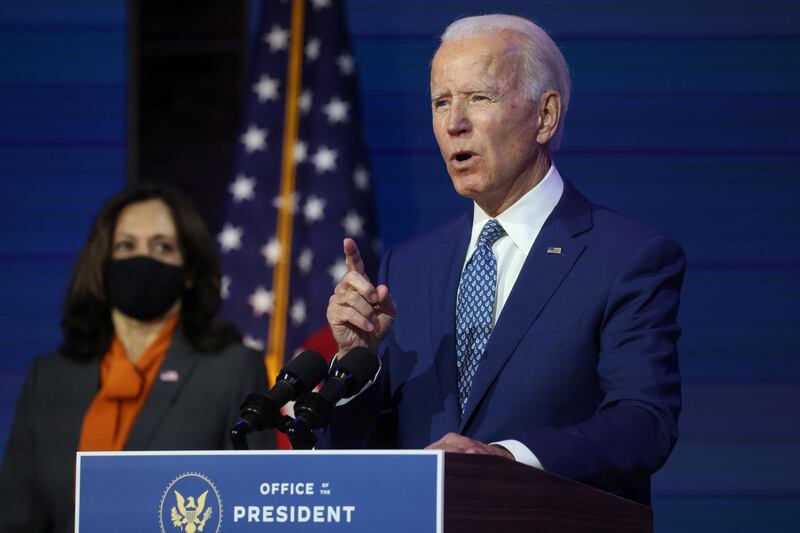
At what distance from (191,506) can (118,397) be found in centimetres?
207

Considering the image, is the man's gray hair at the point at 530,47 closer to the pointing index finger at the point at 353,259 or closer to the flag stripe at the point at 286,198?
the pointing index finger at the point at 353,259

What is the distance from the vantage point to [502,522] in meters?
1.52

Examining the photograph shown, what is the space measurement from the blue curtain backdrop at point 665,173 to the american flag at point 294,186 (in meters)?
0.30

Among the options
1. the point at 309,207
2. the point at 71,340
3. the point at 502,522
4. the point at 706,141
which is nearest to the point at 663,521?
the point at 706,141

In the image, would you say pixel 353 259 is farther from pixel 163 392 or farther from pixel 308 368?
pixel 163 392

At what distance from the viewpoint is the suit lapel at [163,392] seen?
3.48 m

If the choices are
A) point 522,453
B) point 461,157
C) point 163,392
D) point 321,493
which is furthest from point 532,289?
point 163,392

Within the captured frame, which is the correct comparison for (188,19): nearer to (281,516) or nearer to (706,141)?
(706,141)

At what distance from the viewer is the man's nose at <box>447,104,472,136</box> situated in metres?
2.20

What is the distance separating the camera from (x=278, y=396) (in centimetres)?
174

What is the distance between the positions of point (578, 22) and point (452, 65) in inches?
100

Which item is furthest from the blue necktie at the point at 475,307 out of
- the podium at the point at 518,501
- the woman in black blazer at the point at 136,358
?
the woman in black blazer at the point at 136,358

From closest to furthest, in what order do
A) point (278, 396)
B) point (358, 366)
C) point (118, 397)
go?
point (278, 396) → point (358, 366) → point (118, 397)

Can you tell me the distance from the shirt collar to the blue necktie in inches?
1.0
